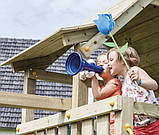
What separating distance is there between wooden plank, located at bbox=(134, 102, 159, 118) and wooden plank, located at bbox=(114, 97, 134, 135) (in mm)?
86

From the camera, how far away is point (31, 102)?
3752mm

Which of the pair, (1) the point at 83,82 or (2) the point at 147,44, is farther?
(2) the point at 147,44

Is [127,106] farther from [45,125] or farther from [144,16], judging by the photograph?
[144,16]

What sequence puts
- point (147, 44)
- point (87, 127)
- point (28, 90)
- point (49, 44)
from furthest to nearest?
point (147, 44), point (28, 90), point (49, 44), point (87, 127)

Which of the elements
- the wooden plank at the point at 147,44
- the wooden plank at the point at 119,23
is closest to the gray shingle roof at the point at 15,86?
the wooden plank at the point at 147,44

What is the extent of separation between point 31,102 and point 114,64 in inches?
34.2

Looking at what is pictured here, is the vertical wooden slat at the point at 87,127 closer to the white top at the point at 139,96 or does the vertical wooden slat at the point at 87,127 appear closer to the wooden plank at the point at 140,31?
the white top at the point at 139,96

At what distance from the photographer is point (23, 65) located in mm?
4676

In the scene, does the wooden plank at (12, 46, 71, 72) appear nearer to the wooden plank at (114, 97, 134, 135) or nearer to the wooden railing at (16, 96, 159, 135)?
the wooden railing at (16, 96, 159, 135)

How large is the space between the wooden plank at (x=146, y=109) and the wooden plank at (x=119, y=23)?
29.0 inches

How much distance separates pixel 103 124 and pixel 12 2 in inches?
1794

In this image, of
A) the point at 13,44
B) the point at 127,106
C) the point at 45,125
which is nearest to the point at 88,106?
the point at 127,106

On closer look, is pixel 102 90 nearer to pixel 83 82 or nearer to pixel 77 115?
pixel 83 82

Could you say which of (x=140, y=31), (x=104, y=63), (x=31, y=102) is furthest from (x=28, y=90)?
(x=140, y=31)
